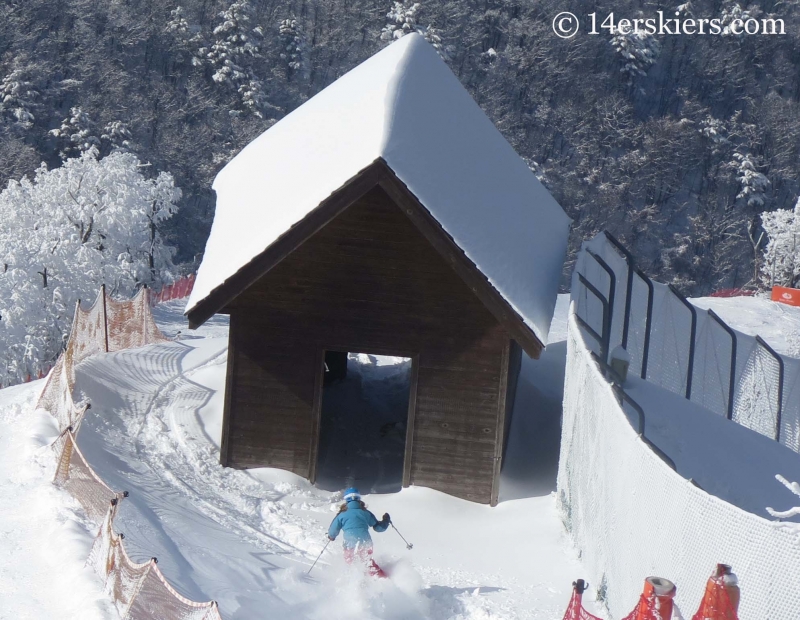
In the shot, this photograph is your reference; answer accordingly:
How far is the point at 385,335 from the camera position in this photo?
11.9 metres

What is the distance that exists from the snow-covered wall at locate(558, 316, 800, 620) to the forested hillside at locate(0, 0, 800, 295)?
2075 inches

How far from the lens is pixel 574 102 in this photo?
76.8 metres

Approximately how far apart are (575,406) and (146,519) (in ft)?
15.7

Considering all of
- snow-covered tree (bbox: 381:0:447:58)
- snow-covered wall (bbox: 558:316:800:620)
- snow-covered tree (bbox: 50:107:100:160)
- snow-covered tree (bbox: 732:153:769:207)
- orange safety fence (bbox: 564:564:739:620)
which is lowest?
orange safety fence (bbox: 564:564:739:620)

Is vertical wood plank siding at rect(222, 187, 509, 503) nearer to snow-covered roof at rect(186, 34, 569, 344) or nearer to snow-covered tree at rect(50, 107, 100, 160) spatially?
snow-covered roof at rect(186, 34, 569, 344)

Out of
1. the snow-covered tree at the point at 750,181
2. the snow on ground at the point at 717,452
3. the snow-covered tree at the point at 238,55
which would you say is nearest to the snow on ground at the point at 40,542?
the snow on ground at the point at 717,452

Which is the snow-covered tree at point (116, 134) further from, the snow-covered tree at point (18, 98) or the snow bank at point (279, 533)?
the snow bank at point (279, 533)

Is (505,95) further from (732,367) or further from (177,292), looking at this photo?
(732,367)

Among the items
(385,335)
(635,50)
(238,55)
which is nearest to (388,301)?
(385,335)

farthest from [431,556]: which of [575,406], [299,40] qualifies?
[299,40]

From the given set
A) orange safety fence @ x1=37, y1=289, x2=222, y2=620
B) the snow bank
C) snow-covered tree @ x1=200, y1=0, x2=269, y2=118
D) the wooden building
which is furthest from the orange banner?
snow-covered tree @ x1=200, y1=0, x2=269, y2=118

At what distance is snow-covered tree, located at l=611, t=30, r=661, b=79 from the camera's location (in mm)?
75625

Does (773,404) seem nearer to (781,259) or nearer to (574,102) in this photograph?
(781,259)

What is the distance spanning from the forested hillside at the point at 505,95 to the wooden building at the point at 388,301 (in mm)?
49408
